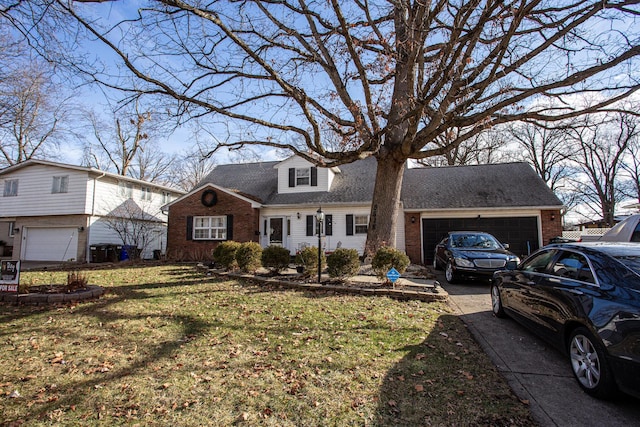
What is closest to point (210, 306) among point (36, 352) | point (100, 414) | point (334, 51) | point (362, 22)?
point (36, 352)

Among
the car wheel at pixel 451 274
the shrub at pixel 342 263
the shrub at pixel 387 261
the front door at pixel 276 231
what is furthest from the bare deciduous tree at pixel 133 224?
the car wheel at pixel 451 274

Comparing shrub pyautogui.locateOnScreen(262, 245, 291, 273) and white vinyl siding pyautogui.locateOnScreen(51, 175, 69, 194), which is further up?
white vinyl siding pyautogui.locateOnScreen(51, 175, 69, 194)

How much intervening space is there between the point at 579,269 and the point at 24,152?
35.0 meters

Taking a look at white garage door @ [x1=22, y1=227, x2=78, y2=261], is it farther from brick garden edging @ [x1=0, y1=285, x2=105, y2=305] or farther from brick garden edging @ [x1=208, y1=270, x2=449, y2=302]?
brick garden edging @ [x1=208, y1=270, x2=449, y2=302]

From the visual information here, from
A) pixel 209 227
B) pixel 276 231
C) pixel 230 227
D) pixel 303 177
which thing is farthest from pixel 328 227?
pixel 209 227

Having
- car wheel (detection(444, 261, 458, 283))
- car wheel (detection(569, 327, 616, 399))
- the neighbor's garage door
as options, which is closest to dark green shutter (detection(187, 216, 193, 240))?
the neighbor's garage door

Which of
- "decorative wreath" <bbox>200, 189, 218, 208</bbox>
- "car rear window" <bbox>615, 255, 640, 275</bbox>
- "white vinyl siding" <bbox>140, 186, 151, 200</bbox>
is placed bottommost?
"car rear window" <bbox>615, 255, 640, 275</bbox>

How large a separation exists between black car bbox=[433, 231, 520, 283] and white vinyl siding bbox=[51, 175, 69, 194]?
65.9 feet

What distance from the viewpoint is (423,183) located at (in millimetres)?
18141

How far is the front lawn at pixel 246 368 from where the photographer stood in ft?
9.56

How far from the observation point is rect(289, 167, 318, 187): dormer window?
18547 mm

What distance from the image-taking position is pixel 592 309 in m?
3.29

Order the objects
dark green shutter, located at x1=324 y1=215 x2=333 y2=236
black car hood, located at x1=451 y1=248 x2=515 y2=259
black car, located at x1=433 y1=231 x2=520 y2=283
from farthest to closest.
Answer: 1. dark green shutter, located at x1=324 y1=215 x2=333 y2=236
2. black car hood, located at x1=451 y1=248 x2=515 y2=259
3. black car, located at x1=433 y1=231 x2=520 y2=283

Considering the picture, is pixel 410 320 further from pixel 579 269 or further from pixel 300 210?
pixel 300 210
